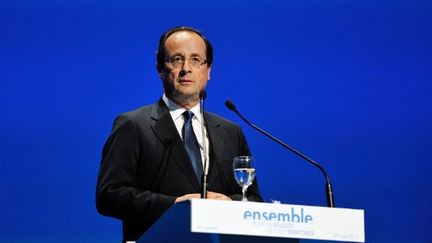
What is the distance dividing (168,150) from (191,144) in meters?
0.12

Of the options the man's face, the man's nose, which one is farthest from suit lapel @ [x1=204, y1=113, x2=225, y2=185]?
the man's nose

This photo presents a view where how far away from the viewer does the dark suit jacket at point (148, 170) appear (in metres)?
2.89

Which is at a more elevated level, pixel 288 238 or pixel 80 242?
pixel 80 242

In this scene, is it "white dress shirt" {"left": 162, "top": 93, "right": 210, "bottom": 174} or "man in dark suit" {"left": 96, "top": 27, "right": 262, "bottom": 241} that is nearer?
"man in dark suit" {"left": 96, "top": 27, "right": 262, "bottom": 241}

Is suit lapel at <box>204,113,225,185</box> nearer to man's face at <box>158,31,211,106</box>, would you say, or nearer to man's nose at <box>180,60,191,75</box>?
man's face at <box>158,31,211,106</box>

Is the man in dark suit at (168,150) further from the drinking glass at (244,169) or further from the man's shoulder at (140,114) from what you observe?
the drinking glass at (244,169)

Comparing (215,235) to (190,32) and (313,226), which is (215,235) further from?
(190,32)

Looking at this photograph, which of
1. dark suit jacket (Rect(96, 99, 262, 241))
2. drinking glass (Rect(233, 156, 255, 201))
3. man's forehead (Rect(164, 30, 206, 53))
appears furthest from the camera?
man's forehead (Rect(164, 30, 206, 53))

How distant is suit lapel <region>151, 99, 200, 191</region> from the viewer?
309 centimetres

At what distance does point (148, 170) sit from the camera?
Answer: 309 centimetres

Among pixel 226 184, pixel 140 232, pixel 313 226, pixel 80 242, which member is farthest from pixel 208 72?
pixel 313 226

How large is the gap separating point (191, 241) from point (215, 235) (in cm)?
9

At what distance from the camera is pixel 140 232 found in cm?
299

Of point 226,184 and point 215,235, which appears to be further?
point 226,184
